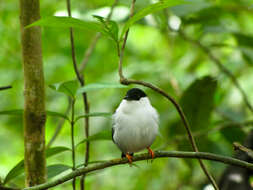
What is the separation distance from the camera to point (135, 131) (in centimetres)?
243

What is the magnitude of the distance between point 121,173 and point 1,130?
67.4 inches

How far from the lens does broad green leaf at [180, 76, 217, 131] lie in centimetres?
273

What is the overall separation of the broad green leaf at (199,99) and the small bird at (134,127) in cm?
34

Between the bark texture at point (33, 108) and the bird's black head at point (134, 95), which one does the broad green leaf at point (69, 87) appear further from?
the bird's black head at point (134, 95)

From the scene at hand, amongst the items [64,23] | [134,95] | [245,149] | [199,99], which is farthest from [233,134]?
[64,23]

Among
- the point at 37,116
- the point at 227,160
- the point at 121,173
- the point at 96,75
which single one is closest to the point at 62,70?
the point at 96,75

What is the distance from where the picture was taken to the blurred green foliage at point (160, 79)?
283 cm

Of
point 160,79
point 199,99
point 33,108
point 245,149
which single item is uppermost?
point 160,79

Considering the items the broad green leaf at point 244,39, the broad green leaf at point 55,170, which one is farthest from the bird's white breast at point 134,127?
the broad green leaf at point 244,39

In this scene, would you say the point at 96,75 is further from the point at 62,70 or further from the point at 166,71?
the point at 166,71

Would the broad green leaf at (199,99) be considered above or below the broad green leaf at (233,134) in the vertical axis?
above

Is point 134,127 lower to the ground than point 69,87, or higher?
higher

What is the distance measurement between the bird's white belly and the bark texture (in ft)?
3.01

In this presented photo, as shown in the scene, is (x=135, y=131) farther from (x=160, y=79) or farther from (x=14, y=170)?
(x=160, y=79)
